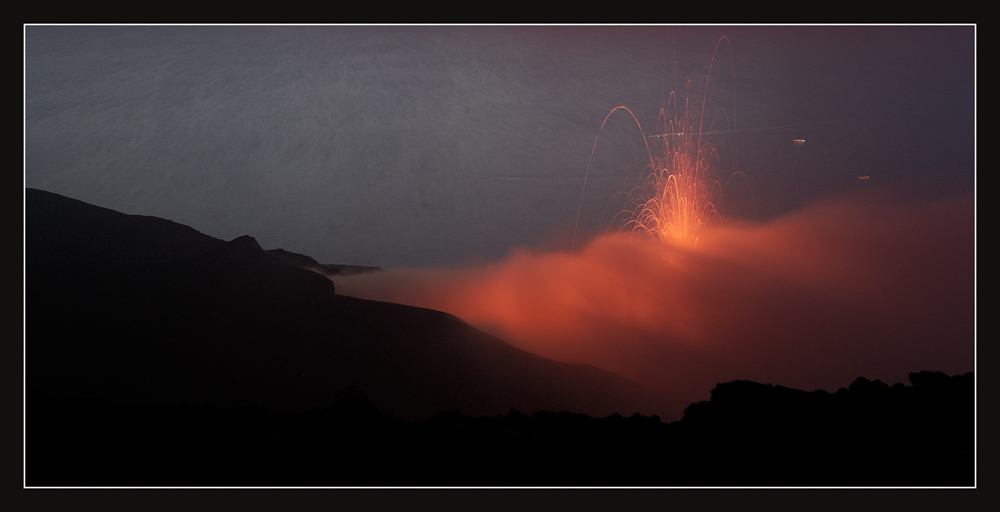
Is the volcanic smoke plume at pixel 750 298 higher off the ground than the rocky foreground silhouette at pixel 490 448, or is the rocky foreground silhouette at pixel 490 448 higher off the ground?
the volcanic smoke plume at pixel 750 298

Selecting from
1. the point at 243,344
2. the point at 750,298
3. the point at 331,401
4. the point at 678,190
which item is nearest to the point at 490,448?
the point at 331,401

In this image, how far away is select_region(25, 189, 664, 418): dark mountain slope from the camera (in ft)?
13.1

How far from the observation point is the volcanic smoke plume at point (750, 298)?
4.20 m

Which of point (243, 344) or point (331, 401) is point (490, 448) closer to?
point (331, 401)

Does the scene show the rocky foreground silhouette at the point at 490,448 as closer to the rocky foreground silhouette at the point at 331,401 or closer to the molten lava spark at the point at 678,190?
the rocky foreground silhouette at the point at 331,401

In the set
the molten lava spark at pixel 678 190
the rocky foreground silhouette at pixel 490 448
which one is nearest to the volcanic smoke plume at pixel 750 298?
the molten lava spark at pixel 678 190

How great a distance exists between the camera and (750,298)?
4.51m

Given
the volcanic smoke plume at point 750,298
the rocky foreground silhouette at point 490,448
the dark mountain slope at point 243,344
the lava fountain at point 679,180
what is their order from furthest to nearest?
the lava fountain at point 679,180 → the volcanic smoke plume at point 750,298 → the dark mountain slope at point 243,344 → the rocky foreground silhouette at point 490,448

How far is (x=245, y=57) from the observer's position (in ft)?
16.5

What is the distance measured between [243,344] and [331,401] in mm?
656

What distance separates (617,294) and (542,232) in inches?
27.7

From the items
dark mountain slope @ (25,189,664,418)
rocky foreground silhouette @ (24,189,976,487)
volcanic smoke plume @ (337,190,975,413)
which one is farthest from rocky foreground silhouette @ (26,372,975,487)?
volcanic smoke plume @ (337,190,975,413)

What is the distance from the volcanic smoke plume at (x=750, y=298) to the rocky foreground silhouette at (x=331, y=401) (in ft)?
0.64

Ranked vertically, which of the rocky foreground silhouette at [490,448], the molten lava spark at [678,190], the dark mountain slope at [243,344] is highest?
the molten lava spark at [678,190]
